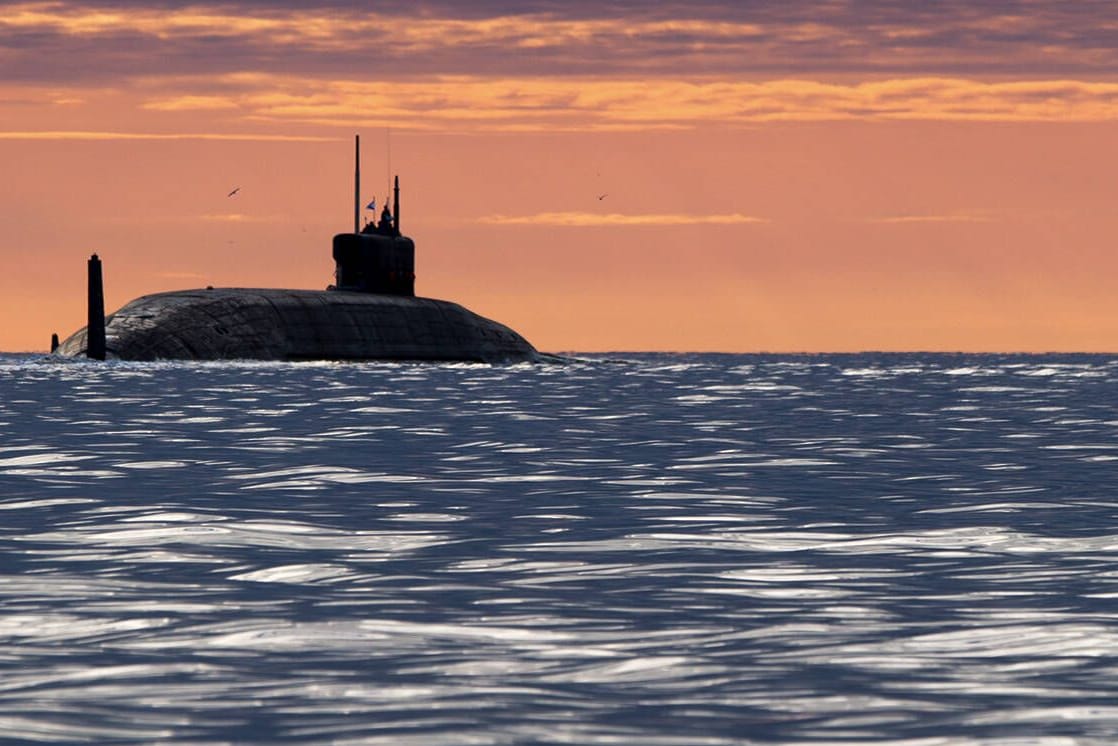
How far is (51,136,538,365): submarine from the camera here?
120438 millimetres

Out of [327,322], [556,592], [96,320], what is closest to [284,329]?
[327,322]

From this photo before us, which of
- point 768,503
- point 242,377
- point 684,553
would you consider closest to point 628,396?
point 242,377

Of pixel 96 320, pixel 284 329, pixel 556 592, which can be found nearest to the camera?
pixel 556 592

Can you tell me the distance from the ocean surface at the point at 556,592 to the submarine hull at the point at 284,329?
82037mm

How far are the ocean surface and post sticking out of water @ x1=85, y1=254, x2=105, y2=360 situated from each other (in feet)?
258

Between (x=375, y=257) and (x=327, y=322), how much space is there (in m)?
9.68

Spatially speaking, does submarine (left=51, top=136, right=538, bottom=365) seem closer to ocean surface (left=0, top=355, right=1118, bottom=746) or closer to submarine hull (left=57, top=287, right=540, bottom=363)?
submarine hull (left=57, top=287, right=540, bottom=363)

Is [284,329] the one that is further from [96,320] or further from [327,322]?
[96,320]

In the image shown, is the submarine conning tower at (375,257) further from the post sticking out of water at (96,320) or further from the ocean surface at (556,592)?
the ocean surface at (556,592)

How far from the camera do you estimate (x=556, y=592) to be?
1700cm

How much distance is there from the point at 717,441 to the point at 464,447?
5837 mm

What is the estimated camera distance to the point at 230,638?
14.5 meters

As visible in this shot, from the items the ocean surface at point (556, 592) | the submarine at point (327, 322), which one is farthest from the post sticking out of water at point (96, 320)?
the ocean surface at point (556, 592)

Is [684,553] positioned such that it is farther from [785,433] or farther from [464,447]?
[785,433]
